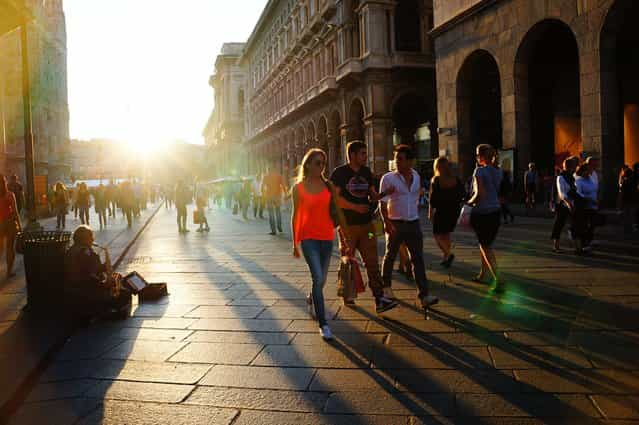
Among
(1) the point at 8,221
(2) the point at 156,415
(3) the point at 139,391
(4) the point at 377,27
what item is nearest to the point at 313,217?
(3) the point at 139,391

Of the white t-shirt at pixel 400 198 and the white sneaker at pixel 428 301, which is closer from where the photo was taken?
the white sneaker at pixel 428 301

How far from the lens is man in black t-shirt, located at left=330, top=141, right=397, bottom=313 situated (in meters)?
5.99

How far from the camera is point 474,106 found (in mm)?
22516

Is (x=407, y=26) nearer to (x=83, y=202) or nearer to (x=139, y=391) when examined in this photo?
(x=83, y=202)

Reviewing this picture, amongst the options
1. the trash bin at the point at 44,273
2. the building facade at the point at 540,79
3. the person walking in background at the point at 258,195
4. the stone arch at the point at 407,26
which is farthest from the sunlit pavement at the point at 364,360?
the stone arch at the point at 407,26

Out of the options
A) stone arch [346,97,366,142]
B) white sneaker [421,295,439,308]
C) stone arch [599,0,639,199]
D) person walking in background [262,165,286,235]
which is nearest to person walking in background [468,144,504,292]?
white sneaker [421,295,439,308]

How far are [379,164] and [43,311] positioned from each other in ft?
83.5

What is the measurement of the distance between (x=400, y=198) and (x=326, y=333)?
1.76 meters

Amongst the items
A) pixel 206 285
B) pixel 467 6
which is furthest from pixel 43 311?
pixel 467 6

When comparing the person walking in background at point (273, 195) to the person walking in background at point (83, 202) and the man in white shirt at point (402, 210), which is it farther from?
the man in white shirt at point (402, 210)

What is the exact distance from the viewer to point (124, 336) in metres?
5.45

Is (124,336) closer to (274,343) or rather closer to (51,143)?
(274,343)

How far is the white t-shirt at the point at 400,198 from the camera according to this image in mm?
6109

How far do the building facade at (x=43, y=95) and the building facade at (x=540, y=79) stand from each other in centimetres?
2438
